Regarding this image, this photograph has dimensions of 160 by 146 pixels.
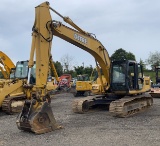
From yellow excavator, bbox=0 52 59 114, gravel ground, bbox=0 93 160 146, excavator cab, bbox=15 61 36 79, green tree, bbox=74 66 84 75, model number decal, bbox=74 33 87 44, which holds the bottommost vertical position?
gravel ground, bbox=0 93 160 146

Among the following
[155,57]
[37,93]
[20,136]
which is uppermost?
[155,57]

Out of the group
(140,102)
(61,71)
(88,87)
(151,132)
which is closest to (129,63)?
(140,102)

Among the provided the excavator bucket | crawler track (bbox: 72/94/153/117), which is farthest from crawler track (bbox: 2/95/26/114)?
the excavator bucket

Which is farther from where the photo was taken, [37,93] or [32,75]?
[32,75]

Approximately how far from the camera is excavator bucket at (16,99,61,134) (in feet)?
25.3

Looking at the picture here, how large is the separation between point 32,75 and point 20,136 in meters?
6.05

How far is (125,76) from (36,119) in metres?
4.83

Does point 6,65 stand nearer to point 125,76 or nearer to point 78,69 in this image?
point 125,76

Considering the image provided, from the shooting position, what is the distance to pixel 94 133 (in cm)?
787

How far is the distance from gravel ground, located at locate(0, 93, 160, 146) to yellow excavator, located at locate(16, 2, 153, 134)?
41cm

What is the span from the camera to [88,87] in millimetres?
19578

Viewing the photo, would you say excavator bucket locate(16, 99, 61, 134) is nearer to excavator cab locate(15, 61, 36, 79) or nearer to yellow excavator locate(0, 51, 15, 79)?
excavator cab locate(15, 61, 36, 79)

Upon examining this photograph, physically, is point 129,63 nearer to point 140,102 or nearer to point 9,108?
point 140,102

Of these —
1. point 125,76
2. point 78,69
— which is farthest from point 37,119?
point 78,69
